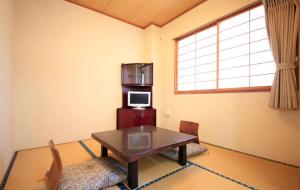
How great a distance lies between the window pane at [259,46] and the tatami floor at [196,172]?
168cm

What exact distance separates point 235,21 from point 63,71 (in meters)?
3.40

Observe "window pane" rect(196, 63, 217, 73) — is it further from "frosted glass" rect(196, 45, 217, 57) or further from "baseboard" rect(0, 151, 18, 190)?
"baseboard" rect(0, 151, 18, 190)

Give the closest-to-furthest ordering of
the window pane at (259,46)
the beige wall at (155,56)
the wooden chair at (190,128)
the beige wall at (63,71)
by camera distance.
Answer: the window pane at (259,46)
the wooden chair at (190,128)
the beige wall at (63,71)
the beige wall at (155,56)

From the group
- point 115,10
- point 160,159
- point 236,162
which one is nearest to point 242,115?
point 236,162

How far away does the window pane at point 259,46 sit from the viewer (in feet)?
7.22

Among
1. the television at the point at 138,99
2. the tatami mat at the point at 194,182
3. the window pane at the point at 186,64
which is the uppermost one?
the window pane at the point at 186,64

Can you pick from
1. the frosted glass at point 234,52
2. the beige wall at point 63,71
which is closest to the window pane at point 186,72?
the frosted glass at point 234,52

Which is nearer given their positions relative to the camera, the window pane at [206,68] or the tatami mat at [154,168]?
the tatami mat at [154,168]

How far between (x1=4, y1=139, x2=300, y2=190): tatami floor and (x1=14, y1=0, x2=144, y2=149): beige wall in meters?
0.65

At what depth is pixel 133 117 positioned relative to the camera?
338cm

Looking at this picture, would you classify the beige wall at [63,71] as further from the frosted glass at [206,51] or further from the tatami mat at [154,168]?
the frosted glass at [206,51]

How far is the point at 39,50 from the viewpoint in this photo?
2.67 metres

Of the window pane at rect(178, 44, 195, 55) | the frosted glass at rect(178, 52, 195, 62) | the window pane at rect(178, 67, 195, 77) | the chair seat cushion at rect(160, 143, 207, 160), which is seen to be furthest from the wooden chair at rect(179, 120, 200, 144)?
the window pane at rect(178, 44, 195, 55)

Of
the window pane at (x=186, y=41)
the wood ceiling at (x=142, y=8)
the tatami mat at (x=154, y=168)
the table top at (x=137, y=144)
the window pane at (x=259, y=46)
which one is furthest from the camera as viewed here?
the window pane at (x=186, y=41)
